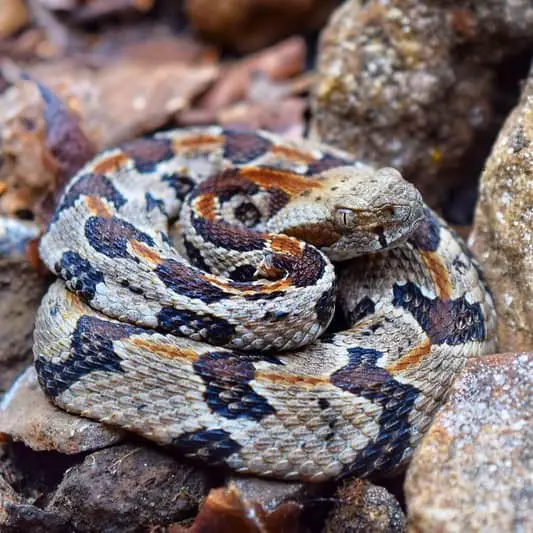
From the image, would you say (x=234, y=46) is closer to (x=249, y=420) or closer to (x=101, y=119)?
(x=101, y=119)

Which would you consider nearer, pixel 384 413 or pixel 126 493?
pixel 126 493

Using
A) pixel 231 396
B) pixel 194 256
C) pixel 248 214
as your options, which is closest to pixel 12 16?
A: pixel 248 214

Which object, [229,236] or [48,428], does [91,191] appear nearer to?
[229,236]

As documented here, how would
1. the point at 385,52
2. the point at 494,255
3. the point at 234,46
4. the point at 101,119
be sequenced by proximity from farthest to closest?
the point at 234,46, the point at 101,119, the point at 385,52, the point at 494,255

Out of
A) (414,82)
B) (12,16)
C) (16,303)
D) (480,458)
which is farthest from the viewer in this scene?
(12,16)

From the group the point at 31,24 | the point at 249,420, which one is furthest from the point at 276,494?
the point at 31,24

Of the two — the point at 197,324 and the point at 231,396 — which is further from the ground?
the point at 197,324

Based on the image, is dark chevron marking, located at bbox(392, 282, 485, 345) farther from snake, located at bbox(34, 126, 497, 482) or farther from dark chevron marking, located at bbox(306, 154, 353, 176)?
dark chevron marking, located at bbox(306, 154, 353, 176)

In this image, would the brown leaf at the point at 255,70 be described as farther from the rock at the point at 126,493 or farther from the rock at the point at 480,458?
the rock at the point at 480,458

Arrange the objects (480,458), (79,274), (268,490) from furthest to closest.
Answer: (79,274) < (268,490) < (480,458)
